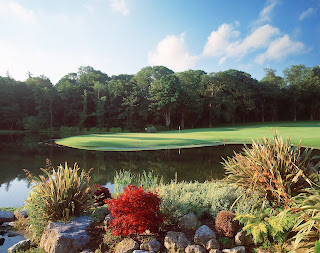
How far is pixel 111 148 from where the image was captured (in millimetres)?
20219

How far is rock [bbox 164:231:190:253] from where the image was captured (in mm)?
4137

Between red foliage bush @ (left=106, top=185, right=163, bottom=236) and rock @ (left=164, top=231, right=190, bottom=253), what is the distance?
335 millimetres

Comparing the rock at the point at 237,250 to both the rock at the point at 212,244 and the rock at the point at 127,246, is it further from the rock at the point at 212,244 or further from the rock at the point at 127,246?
the rock at the point at 127,246

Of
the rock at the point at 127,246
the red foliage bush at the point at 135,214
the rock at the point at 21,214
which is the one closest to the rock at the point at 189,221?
the red foliage bush at the point at 135,214

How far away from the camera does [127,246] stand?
426cm

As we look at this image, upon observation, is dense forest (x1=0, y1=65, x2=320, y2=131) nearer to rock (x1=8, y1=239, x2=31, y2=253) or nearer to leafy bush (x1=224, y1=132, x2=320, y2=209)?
leafy bush (x1=224, y1=132, x2=320, y2=209)

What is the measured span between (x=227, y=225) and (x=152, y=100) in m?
42.7

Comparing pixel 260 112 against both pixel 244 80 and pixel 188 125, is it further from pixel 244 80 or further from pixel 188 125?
pixel 188 125

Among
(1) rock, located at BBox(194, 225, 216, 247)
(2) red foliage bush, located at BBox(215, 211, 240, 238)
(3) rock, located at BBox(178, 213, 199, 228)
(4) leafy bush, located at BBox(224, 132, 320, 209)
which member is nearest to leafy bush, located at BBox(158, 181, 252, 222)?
(3) rock, located at BBox(178, 213, 199, 228)

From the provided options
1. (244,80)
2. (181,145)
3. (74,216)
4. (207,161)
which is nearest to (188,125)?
(244,80)

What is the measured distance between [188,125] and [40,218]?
161ft

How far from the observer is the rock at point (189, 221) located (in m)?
4.62

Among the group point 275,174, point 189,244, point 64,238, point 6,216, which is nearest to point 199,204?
point 189,244

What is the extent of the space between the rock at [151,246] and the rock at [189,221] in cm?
64
